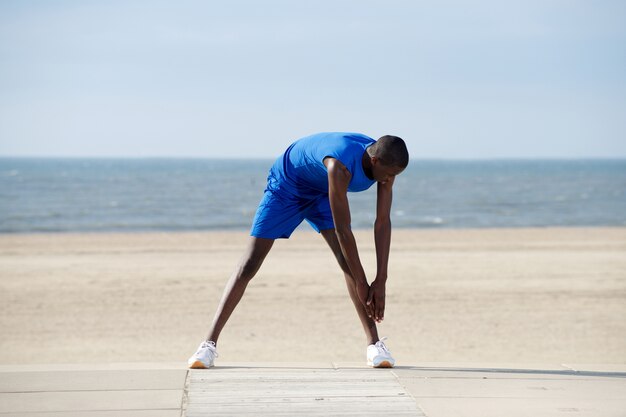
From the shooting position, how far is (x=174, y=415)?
3834 millimetres

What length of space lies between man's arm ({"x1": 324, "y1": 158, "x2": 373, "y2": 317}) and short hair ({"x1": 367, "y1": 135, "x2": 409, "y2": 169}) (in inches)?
8.1

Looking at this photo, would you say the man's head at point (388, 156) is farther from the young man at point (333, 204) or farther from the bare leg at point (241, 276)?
the bare leg at point (241, 276)

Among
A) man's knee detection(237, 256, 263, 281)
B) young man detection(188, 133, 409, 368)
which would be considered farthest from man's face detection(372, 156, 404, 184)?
man's knee detection(237, 256, 263, 281)

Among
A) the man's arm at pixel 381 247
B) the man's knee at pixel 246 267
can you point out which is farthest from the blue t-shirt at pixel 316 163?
the man's knee at pixel 246 267

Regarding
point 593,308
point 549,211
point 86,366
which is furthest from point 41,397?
point 549,211

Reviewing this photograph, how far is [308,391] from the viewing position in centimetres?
426

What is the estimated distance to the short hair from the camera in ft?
14.8

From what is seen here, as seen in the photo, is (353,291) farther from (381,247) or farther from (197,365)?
(197,365)

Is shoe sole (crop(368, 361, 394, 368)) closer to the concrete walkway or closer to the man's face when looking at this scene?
the concrete walkway

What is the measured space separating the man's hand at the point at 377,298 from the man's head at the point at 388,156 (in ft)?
2.05

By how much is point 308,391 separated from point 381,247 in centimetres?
102

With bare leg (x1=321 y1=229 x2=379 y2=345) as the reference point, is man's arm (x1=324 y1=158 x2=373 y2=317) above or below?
above

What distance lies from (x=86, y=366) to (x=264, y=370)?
1046 millimetres

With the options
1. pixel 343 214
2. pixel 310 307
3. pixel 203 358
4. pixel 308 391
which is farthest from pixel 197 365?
pixel 310 307
